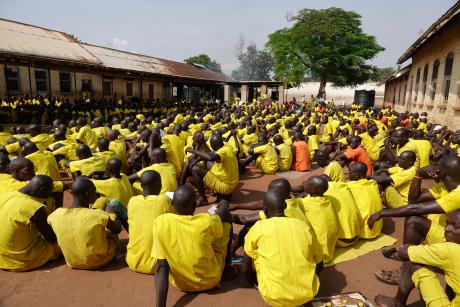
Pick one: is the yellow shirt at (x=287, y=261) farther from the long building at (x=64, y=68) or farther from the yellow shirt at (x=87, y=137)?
the long building at (x=64, y=68)

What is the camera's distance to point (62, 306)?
122 inches

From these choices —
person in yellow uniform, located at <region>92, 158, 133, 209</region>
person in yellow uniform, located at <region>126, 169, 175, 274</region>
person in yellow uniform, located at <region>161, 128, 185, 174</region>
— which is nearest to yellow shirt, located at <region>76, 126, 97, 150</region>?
person in yellow uniform, located at <region>161, 128, 185, 174</region>

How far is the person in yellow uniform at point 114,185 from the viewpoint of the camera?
412cm

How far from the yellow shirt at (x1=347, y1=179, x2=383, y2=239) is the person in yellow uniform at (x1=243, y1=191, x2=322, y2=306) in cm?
173

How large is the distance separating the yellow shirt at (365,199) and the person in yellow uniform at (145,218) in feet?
7.66

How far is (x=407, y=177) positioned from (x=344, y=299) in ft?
7.99

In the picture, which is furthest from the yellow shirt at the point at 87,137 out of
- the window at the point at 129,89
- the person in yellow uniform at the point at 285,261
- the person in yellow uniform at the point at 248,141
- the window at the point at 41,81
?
the window at the point at 129,89

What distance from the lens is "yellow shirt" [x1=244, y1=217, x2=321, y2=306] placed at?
2.66m

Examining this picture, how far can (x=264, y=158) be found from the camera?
7641 mm

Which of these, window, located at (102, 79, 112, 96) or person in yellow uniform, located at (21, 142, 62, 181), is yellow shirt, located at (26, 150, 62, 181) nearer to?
person in yellow uniform, located at (21, 142, 62, 181)

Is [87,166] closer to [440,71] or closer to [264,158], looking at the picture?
[264,158]

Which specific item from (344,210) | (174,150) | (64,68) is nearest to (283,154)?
(174,150)

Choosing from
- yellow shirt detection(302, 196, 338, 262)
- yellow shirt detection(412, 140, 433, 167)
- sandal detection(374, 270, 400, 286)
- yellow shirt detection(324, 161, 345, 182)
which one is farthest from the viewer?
yellow shirt detection(412, 140, 433, 167)

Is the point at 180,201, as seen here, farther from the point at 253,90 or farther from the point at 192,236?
the point at 253,90
